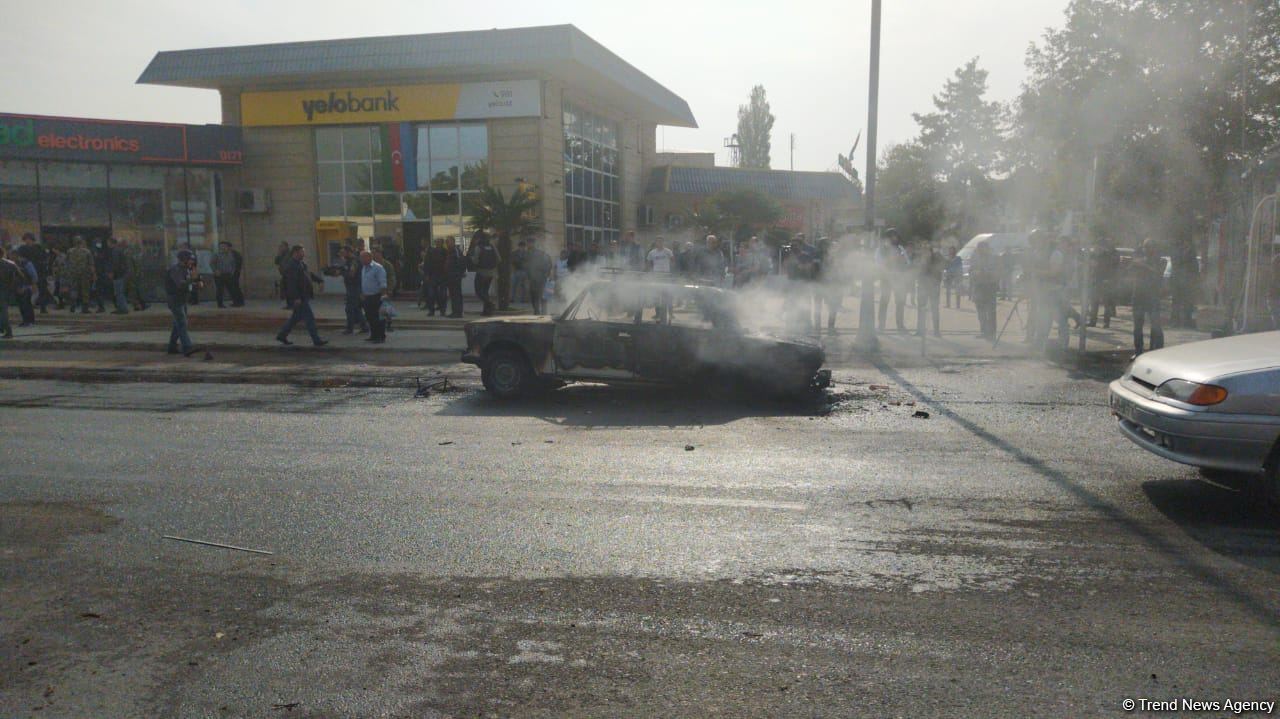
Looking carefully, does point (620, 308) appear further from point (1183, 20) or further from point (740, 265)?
point (1183, 20)

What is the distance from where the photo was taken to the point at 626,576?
475cm

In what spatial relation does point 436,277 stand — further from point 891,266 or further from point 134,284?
point 891,266

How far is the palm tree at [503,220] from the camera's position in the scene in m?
21.7

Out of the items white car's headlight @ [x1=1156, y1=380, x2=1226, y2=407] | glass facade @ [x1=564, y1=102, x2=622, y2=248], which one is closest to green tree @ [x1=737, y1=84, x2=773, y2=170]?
glass facade @ [x1=564, y1=102, x2=622, y2=248]

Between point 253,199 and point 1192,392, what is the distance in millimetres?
27421

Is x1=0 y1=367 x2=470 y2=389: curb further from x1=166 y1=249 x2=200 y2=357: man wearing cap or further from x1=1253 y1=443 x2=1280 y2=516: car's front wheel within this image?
x1=1253 y1=443 x2=1280 y2=516: car's front wheel

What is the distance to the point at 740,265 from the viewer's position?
18.3 m

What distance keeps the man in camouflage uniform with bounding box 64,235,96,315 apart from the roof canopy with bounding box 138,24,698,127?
23.7 feet

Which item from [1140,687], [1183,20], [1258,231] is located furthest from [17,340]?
[1183,20]

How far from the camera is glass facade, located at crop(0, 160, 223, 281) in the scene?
25.6 meters

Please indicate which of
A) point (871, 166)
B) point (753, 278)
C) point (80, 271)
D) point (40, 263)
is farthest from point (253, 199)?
point (871, 166)

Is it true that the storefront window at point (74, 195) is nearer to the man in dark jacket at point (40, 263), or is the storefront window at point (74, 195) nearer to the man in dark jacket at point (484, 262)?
the man in dark jacket at point (40, 263)

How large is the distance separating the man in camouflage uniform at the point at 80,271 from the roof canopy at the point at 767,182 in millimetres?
21855

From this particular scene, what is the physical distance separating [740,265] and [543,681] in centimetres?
1520
